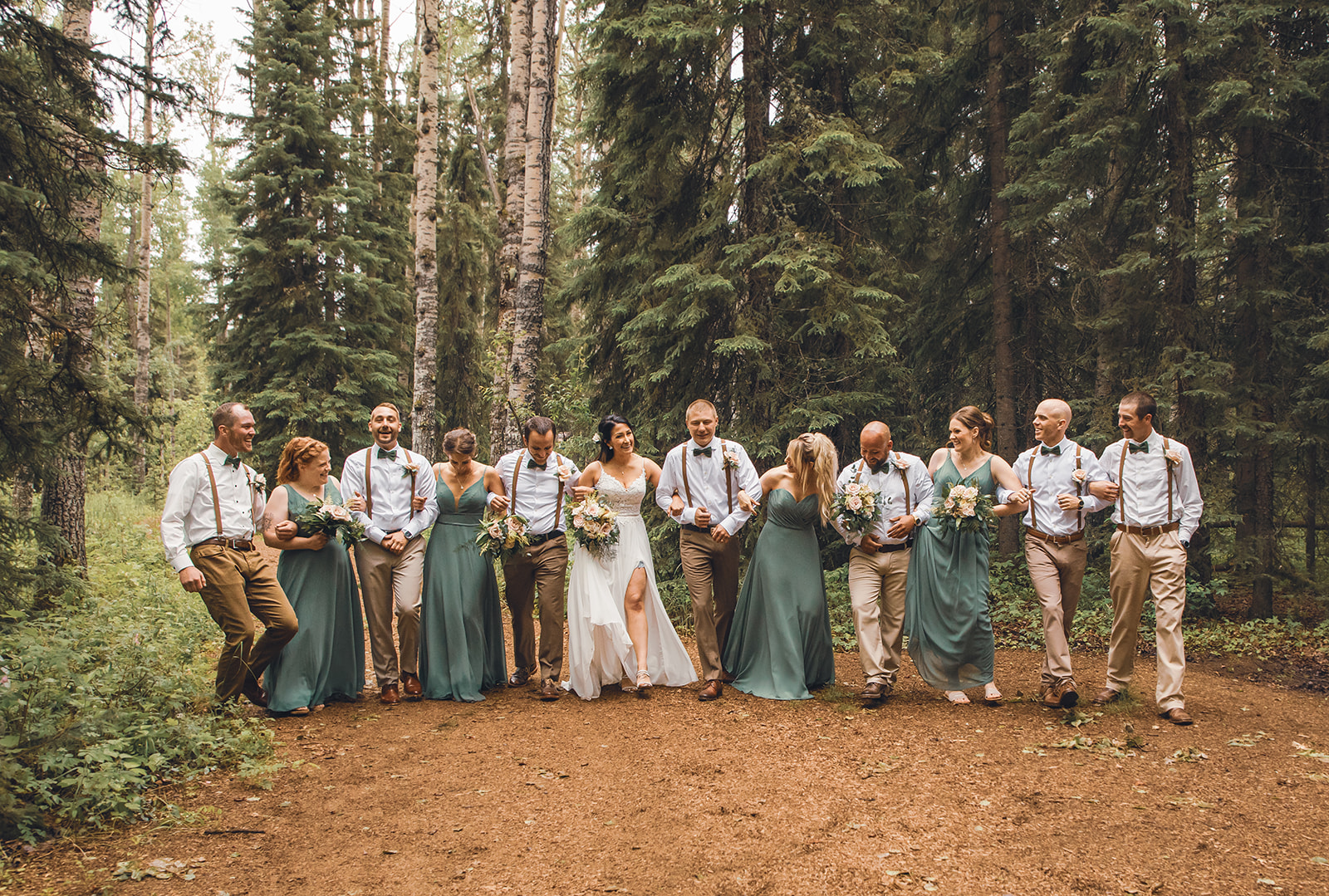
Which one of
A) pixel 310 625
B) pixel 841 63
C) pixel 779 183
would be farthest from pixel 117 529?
pixel 841 63

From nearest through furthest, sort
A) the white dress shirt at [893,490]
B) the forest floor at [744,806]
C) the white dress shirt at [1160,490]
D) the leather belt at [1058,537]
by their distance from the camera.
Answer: the forest floor at [744,806]
the white dress shirt at [1160,490]
the leather belt at [1058,537]
the white dress shirt at [893,490]

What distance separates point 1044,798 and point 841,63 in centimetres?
990

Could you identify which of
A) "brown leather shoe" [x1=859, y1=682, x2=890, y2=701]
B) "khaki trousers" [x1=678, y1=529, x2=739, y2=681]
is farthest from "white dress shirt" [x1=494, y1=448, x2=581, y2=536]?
"brown leather shoe" [x1=859, y1=682, x2=890, y2=701]

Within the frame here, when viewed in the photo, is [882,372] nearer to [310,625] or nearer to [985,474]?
[985,474]

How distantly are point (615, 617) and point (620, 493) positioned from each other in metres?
1.10

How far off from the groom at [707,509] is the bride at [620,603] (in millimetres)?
311

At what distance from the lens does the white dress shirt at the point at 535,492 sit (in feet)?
24.2

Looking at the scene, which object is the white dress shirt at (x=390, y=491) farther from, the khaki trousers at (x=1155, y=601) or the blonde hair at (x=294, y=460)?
the khaki trousers at (x=1155, y=601)

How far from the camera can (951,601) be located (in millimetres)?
6918

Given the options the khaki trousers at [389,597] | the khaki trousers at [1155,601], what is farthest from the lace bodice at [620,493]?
the khaki trousers at [1155,601]

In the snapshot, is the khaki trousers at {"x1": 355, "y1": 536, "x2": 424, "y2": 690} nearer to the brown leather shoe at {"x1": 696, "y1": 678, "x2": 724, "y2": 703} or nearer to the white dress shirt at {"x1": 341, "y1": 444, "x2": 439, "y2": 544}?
the white dress shirt at {"x1": 341, "y1": 444, "x2": 439, "y2": 544}

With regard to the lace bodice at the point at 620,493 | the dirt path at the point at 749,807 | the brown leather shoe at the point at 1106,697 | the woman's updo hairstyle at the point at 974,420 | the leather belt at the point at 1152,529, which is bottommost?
the dirt path at the point at 749,807

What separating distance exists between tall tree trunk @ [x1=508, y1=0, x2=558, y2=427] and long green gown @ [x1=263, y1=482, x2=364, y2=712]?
4.78 metres

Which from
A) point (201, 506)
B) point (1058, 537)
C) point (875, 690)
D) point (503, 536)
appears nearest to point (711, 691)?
point (875, 690)
